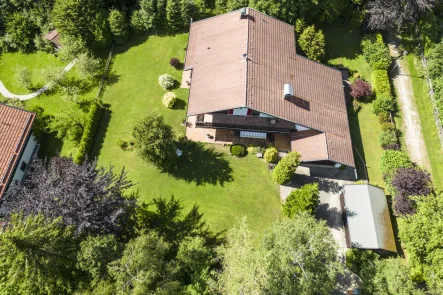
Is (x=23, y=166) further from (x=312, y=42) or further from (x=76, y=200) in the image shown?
(x=312, y=42)

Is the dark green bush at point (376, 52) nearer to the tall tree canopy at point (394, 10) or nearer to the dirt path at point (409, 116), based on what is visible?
the tall tree canopy at point (394, 10)

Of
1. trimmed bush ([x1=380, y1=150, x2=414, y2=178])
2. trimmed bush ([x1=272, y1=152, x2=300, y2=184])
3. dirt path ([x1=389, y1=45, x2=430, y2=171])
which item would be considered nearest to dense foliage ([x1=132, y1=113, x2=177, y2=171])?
trimmed bush ([x1=272, y1=152, x2=300, y2=184])

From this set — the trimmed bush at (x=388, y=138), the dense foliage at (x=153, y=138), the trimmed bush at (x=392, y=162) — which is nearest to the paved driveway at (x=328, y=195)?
the trimmed bush at (x=392, y=162)

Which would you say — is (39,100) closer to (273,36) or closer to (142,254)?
(142,254)

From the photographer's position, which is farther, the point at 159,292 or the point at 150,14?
the point at 150,14

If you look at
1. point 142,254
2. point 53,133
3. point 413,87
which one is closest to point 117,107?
point 53,133

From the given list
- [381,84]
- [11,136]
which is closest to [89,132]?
[11,136]
